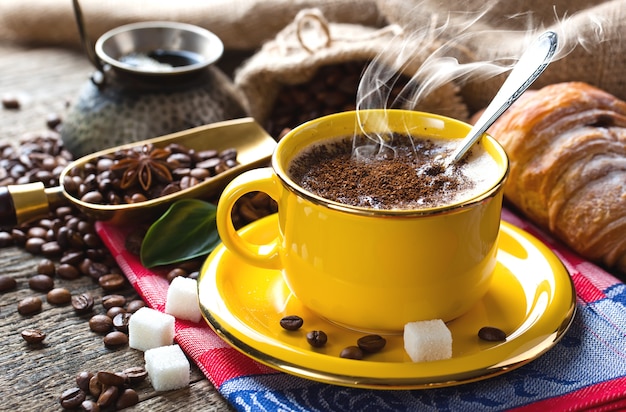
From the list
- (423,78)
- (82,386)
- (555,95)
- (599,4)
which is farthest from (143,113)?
(599,4)

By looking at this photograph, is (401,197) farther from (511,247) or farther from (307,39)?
(307,39)

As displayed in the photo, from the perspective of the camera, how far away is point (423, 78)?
2062 millimetres

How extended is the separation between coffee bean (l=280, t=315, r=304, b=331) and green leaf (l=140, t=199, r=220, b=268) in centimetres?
36

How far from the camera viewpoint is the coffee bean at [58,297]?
153 centimetres

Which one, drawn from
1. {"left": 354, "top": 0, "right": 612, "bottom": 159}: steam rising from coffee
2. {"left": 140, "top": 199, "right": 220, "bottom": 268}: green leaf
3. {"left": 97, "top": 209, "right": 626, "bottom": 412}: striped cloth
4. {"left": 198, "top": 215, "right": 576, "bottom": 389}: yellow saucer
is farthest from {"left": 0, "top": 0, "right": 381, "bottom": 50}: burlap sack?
{"left": 97, "top": 209, "right": 626, "bottom": 412}: striped cloth

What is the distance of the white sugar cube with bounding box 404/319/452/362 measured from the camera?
1165 mm

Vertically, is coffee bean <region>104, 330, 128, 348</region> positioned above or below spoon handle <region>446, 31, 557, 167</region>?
below

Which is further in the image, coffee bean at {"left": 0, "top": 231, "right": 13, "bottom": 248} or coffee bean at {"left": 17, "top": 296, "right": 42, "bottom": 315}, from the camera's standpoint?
coffee bean at {"left": 0, "top": 231, "right": 13, "bottom": 248}

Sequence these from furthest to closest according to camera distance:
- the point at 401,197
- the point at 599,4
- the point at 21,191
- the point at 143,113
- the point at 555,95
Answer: the point at 599,4 → the point at 143,113 → the point at 555,95 → the point at 21,191 → the point at 401,197

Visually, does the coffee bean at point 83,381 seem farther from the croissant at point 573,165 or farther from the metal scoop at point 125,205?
the croissant at point 573,165

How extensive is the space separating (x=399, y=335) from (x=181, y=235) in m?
0.57

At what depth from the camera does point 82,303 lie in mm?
1514

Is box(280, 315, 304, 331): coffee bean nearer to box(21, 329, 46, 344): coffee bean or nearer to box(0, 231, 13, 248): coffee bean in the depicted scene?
box(21, 329, 46, 344): coffee bean

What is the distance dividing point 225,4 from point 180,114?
0.87 m
